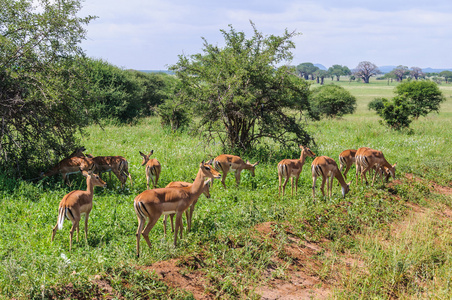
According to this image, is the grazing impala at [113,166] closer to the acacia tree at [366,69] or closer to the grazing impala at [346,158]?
the grazing impala at [346,158]

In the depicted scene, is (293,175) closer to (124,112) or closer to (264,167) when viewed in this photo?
(264,167)

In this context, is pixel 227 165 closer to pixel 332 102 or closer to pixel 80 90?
pixel 80 90

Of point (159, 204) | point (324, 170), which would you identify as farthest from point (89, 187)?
point (324, 170)

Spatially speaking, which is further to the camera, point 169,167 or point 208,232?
point 169,167

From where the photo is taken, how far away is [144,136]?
57.7ft

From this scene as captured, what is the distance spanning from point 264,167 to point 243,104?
7.31 ft

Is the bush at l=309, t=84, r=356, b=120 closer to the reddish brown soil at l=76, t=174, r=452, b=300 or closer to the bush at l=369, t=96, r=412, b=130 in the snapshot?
the bush at l=369, t=96, r=412, b=130

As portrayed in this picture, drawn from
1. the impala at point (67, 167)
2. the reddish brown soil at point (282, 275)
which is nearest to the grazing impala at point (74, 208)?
the reddish brown soil at point (282, 275)

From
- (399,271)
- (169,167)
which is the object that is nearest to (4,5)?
(169,167)

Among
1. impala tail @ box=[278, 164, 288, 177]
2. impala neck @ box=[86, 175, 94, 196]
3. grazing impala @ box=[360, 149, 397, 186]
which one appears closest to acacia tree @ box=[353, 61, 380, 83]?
grazing impala @ box=[360, 149, 397, 186]

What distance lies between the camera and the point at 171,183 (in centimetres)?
743

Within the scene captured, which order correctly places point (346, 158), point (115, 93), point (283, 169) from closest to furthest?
point (283, 169)
point (346, 158)
point (115, 93)

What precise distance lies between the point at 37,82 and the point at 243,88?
606 centimetres

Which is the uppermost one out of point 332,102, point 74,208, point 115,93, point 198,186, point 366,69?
point 366,69
